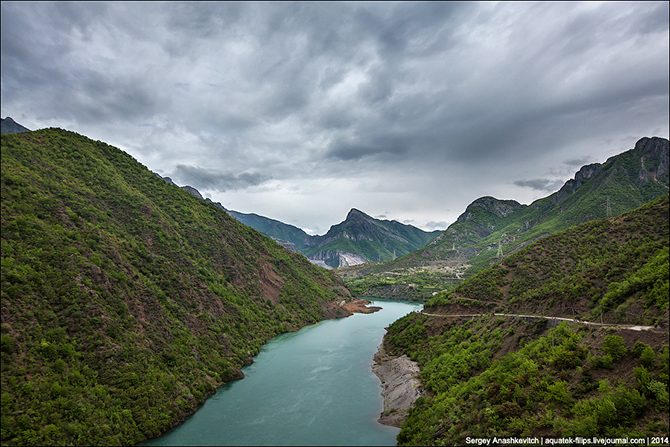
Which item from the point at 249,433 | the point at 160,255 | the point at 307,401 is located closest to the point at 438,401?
the point at 307,401

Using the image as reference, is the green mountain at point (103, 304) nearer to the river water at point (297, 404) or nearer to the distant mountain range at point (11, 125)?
the river water at point (297, 404)

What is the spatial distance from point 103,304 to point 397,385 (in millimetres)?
37287

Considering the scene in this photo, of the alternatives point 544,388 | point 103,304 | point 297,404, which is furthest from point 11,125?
point 544,388

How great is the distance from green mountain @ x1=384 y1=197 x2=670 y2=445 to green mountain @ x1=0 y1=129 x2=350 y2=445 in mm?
27560

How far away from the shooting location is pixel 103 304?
132ft

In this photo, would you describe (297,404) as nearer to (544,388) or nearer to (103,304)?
(103,304)

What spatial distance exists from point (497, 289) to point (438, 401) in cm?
2419

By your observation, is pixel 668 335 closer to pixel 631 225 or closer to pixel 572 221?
pixel 631 225

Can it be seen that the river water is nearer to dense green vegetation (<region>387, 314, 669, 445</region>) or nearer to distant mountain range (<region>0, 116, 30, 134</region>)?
dense green vegetation (<region>387, 314, 669, 445</region>)

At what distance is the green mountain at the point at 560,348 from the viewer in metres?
20.5

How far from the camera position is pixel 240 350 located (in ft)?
195

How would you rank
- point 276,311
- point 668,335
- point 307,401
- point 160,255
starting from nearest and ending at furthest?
point 668,335 → point 307,401 → point 160,255 → point 276,311

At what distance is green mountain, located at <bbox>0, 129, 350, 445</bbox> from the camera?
30.7 metres

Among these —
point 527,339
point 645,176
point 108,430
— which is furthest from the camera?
point 645,176
